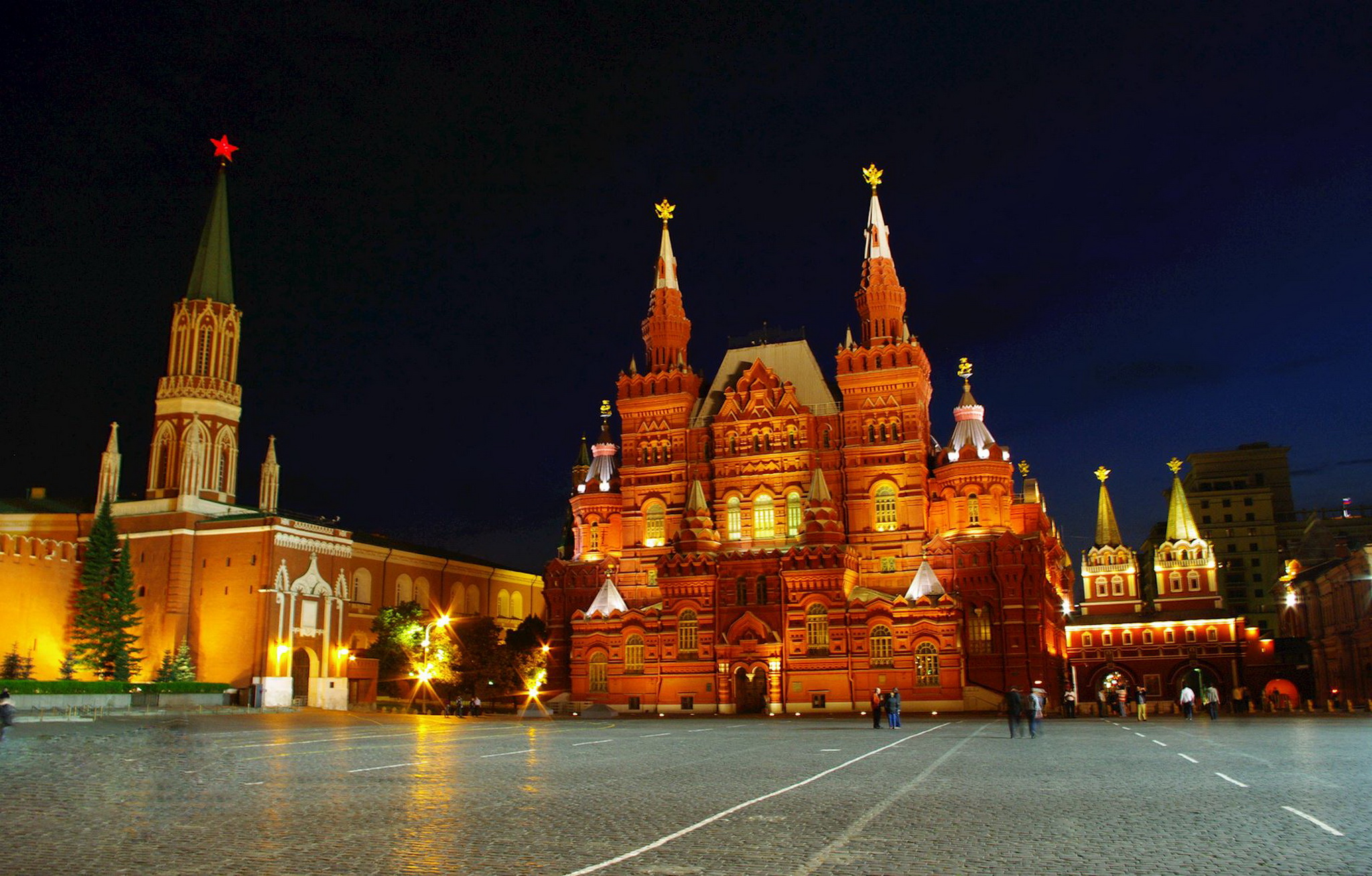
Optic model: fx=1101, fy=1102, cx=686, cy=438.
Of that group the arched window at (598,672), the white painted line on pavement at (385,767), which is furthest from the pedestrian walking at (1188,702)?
the white painted line on pavement at (385,767)

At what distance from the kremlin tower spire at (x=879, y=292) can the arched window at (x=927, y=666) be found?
20.7 metres

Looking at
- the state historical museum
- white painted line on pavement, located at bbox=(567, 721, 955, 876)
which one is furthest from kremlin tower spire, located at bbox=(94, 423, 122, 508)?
white painted line on pavement, located at bbox=(567, 721, 955, 876)

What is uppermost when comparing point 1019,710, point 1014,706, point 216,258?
point 216,258

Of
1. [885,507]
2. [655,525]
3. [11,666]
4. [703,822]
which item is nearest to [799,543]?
[885,507]

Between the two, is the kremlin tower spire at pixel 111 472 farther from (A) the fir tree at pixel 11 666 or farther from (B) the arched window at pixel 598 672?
(B) the arched window at pixel 598 672

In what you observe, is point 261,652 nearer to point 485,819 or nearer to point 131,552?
point 131,552

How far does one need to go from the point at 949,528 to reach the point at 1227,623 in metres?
37.3

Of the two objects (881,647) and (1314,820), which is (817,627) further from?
(1314,820)

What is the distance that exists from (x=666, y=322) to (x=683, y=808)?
65104 mm

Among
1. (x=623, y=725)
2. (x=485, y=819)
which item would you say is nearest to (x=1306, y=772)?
(x=485, y=819)

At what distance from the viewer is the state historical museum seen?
6469 centimetres

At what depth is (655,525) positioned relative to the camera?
248 ft

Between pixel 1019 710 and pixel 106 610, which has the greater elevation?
pixel 106 610

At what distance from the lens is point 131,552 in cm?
6894
